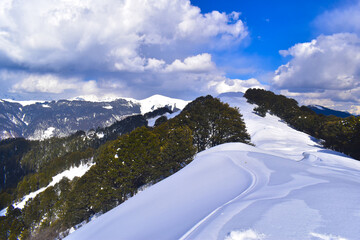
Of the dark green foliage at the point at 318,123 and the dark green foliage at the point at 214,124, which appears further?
the dark green foliage at the point at 318,123

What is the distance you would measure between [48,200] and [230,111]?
59.3 meters

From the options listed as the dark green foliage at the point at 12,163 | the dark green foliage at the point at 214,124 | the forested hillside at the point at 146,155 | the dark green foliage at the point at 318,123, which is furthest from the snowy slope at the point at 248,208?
the dark green foliage at the point at 12,163

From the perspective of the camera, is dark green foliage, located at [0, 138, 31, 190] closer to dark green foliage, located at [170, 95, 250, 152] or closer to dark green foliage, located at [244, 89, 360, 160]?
dark green foliage, located at [170, 95, 250, 152]

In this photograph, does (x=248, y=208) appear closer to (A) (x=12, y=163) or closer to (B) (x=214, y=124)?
(B) (x=214, y=124)

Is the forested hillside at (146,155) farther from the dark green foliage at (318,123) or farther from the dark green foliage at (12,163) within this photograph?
the dark green foliage at (12,163)

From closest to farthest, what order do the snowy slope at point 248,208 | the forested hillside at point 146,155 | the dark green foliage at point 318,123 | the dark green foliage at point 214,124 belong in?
the snowy slope at point 248,208
the forested hillside at point 146,155
the dark green foliage at point 214,124
the dark green foliage at point 318,123

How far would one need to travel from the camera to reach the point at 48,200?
54375mm

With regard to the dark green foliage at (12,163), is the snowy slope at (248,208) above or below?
above

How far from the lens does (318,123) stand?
58.9m

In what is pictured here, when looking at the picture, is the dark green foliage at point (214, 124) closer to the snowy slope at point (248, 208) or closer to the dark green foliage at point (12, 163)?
the snowy slope at point (248, 208)

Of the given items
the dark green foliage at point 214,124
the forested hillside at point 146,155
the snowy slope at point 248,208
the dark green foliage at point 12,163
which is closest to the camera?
the snowy slope at point 248,208

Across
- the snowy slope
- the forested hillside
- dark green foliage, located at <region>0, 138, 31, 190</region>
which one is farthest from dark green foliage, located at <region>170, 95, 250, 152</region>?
dark green foliage, located at <region>0, 138, 31, 190</region>

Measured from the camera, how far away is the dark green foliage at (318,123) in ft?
113

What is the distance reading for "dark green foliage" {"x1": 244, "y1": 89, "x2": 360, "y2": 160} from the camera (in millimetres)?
34500
